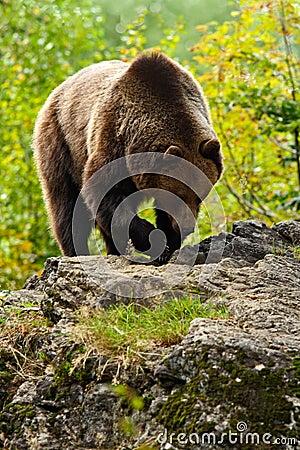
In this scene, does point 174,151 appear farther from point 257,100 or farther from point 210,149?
point 257,100

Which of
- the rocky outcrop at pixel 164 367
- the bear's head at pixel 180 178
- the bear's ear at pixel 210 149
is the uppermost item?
the bear's ear at pixel 210 149

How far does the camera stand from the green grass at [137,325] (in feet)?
11.3

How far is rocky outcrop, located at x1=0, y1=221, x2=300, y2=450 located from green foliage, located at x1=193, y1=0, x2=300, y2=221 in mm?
3151

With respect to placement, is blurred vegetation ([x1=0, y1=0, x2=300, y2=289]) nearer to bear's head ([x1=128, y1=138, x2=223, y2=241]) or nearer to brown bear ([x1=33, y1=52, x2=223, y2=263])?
bear's head ([x1=128, y1=138, x2=223, y2=241])

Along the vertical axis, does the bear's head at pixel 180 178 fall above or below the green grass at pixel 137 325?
above

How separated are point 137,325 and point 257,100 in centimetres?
500

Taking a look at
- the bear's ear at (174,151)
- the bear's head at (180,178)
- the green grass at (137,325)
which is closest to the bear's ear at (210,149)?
the bear's head at (180,178)

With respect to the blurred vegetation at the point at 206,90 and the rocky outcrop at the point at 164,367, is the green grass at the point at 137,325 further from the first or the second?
the blurred vegetation at the point at 206,90

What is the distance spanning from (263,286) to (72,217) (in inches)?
105

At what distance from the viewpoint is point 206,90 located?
9.27 meters

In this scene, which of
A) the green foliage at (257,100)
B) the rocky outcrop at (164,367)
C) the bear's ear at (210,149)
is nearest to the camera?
the rocky outcrop at (164,367)

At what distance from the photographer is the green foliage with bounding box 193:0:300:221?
795 cm

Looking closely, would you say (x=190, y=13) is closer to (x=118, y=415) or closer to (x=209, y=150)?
(x=209, y=150)

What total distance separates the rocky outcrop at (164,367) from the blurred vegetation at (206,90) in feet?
4.55
